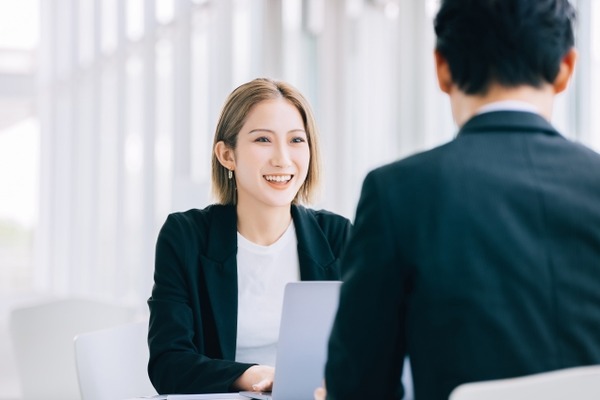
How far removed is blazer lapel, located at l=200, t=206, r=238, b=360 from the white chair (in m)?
1.34

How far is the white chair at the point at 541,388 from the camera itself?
1.09m

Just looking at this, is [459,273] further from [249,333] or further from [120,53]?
[120,53]

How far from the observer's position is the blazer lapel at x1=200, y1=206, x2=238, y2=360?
2.38m

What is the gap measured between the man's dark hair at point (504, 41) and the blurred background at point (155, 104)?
175 cm

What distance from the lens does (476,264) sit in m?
1.20

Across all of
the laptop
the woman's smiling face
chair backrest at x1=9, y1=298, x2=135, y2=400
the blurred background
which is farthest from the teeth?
chair backrest at x1=9, y1=298, x2=135, y2=400

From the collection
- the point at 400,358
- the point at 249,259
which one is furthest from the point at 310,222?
the point at 400,358

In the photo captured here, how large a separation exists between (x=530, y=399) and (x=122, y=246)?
209 inches

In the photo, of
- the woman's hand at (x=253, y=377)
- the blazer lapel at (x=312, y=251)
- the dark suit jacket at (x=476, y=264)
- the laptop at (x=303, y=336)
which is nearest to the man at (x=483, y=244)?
the dark suit jacket at (x=476, y=264)

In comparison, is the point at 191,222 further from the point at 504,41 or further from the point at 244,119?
the point at 504,41

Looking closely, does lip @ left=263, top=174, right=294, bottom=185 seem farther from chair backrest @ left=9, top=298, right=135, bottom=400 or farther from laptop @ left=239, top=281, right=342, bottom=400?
chair backrest @ left=9, top=298, right=135, bottom=400

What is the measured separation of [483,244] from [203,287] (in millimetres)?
1343

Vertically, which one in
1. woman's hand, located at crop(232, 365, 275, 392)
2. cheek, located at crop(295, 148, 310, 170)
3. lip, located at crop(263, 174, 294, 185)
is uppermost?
cheek, located at crop(295, 148, 310, 170)

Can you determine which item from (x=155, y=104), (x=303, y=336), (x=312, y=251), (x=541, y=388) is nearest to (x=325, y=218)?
(x=312, y=251)
